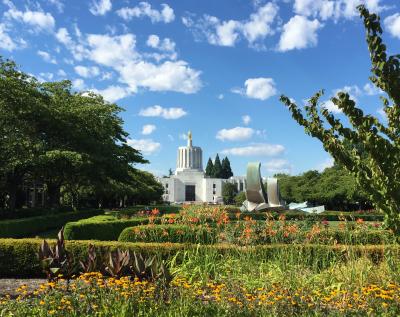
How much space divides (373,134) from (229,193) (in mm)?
115041

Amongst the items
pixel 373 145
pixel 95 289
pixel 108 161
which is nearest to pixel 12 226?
pixel 108 161

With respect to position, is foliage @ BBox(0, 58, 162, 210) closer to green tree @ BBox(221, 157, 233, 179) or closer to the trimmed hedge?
the trimmed hedge

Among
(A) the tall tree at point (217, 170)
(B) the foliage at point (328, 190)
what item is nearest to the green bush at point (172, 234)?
(B) the foliage at point (328, 190)

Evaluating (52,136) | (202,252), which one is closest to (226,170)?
(52,136)

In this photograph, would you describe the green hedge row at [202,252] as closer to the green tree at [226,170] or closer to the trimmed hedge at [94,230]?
the trimmed hedge at [94,230]

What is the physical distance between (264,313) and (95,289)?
2209mm

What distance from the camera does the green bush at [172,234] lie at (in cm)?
1085

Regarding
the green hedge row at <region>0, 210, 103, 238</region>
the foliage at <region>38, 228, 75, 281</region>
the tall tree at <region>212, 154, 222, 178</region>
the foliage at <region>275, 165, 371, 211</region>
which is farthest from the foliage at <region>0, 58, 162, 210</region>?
the tall tree at <region>212, 154, 222, 178</region>

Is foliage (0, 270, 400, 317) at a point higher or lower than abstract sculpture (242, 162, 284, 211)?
lower

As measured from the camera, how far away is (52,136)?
1037 inches

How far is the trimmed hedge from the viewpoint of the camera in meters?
14.6

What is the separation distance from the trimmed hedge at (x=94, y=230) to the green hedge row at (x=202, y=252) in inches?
186

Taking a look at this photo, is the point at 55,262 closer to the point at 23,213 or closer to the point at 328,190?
the point at 23,213

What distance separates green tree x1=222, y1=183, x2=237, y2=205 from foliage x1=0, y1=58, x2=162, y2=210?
284 feet
